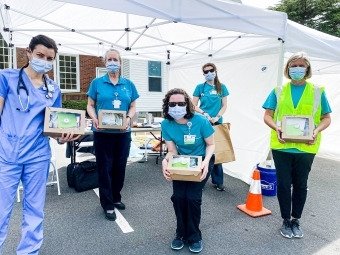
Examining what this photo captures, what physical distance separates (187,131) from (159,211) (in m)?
1.55

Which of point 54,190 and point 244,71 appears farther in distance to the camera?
point 244,71

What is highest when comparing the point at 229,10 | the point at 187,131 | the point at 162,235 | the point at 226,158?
the point at 229,10

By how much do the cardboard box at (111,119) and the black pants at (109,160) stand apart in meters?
0.15

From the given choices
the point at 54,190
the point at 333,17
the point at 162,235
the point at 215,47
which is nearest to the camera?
the point at 162,235

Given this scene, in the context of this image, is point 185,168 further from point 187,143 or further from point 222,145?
point 222,145

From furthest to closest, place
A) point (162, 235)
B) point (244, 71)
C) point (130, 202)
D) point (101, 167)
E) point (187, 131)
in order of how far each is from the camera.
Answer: point (244, 71) < point (130, 202) < point (101, 167) < point (162, 235) < point (187, 131)

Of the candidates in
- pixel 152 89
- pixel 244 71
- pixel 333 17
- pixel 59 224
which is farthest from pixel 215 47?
pixel 333 17

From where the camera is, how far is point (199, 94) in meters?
4.11

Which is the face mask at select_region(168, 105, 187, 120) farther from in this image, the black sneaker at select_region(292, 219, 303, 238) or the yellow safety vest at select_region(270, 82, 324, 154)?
the black sneaker at select_region(292, 219, 303, 238)

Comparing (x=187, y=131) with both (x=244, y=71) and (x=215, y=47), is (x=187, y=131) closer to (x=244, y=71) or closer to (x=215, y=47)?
(x=244, y=71)

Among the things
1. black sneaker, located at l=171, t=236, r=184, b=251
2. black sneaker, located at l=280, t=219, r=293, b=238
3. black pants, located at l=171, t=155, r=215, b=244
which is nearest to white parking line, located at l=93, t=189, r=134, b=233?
black sneaker, located at l=171, t=236, r=184, b=251

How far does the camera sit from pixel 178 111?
90.4 inches

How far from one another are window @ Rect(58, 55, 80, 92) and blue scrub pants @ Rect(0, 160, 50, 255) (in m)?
11.5

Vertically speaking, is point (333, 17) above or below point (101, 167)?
above
